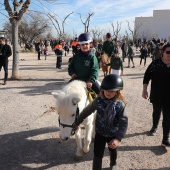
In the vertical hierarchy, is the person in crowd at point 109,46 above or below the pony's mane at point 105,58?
above

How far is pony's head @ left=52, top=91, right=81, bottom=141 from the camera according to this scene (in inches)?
124

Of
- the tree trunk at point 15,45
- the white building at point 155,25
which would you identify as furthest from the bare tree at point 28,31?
the white building at point 155,25

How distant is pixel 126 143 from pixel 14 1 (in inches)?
318

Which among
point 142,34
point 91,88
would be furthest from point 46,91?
point 142,34

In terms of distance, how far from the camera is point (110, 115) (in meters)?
2.82

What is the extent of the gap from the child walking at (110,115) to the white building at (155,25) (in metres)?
70.3

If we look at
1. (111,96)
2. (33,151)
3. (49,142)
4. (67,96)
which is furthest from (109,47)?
(111,96)

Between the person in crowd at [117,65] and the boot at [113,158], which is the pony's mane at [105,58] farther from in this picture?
the boot at [113,158]

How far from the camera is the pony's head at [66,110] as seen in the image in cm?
314

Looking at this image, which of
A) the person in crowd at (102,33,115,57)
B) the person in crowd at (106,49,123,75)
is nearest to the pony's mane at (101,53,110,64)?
the person in crowd at (102,33,115,57)

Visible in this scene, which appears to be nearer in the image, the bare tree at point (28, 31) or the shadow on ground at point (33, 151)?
the shadow on ground at point (33, 151)

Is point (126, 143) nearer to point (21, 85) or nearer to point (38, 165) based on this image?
point (38, 165)

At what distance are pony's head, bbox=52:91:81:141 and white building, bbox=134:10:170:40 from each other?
7010 cm

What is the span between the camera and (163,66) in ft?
13.2
